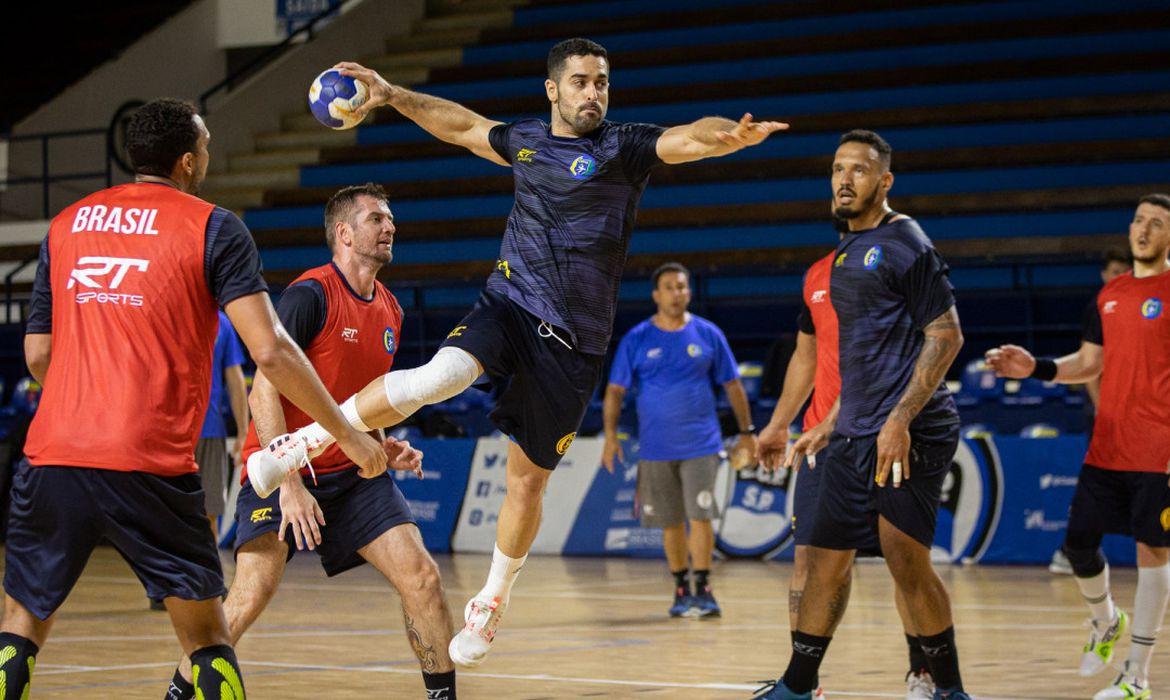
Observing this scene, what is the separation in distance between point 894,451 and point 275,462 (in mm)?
2342

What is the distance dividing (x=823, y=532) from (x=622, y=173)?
5.45ft

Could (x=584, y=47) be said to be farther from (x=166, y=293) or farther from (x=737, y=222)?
(x=737, y=222)

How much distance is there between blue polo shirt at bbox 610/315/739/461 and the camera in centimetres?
1088

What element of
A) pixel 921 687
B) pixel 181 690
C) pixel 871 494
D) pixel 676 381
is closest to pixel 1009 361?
pixel 871 494

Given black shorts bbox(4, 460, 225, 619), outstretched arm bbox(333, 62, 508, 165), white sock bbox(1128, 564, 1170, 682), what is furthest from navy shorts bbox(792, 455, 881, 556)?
black shorts bbox(4, 460, 225, 619)

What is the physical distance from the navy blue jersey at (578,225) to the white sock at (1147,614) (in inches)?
118

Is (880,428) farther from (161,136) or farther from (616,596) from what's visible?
(616,596)

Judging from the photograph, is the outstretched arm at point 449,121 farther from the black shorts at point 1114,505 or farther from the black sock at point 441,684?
the black shorts at point 1114,505

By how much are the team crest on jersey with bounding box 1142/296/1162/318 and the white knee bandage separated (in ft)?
11.9

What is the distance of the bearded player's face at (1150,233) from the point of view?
7.17 m

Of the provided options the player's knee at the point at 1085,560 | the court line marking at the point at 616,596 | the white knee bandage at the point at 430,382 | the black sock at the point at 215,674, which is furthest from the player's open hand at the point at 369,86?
the court line marking at the point at 616,596

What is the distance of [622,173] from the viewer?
5.68m

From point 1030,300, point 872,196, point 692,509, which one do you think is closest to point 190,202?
point 872,196

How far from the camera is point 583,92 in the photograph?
571cm
